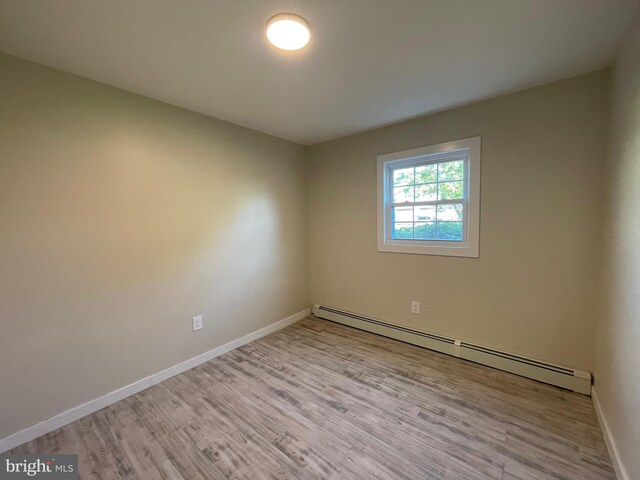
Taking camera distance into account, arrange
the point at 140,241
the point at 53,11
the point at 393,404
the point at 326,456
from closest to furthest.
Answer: the point at 53,11, the point at 326,456, the point at 393,404, the point at 140,241

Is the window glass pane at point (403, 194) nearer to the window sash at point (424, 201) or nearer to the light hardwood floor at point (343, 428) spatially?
the window sash at point (424, 201)

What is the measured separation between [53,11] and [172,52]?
0.50m

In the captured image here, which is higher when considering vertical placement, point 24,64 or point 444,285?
point 24,64

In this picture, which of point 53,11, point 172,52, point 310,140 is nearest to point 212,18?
point 172,52

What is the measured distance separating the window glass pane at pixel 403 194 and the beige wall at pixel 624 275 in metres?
1.43

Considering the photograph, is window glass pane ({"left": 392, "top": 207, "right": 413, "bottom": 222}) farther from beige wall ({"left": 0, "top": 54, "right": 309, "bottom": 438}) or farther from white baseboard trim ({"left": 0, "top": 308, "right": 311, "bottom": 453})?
white baseboard trim ({"left": 0, "top": 308, "right": 311, "bottom": 453})

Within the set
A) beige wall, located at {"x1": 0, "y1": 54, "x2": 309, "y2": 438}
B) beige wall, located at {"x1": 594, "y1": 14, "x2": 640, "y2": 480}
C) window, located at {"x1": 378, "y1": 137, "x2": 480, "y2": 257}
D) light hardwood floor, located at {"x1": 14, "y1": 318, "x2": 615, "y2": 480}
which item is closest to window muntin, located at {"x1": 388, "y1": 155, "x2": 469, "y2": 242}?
window, located at {"x1": 378, "y1": 137, "x2": 480, "y2": 257}

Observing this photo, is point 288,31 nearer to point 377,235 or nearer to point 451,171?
point 451,171

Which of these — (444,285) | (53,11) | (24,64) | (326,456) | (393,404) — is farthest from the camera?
(444,285)

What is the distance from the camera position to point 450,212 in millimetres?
2541

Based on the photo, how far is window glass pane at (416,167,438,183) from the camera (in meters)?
2.63

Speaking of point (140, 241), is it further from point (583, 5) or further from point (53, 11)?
point (583, 5)

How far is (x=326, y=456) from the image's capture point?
1452 millimetres

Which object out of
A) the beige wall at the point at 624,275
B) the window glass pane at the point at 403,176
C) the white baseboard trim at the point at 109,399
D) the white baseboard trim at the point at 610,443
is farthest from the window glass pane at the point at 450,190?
the white baseboard trim at the point at 109,399
